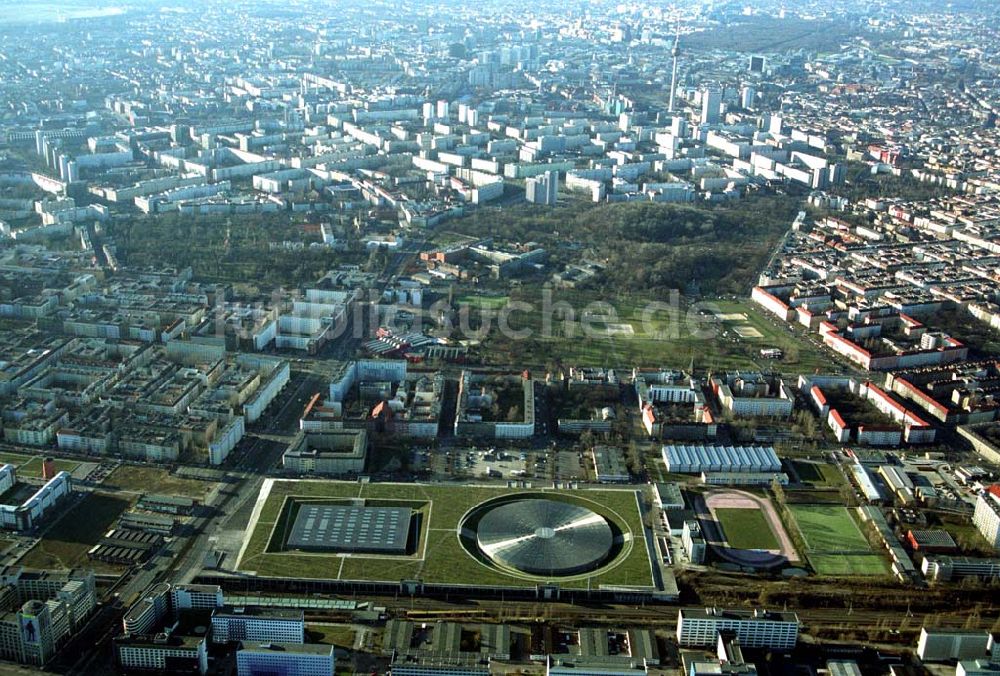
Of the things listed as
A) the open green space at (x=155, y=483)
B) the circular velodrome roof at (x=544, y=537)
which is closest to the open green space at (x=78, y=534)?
the open green space at (x=155, y=483)

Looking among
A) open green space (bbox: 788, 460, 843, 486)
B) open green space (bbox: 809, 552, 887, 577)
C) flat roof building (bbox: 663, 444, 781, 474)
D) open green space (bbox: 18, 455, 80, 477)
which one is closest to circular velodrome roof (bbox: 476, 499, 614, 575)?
flat roof building (bbox: 663, 444, 781, 474)

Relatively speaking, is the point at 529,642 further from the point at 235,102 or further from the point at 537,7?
the point at 537,7

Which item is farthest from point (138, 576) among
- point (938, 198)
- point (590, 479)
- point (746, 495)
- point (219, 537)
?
point (938, 198)

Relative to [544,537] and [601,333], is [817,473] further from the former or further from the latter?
[601,333]

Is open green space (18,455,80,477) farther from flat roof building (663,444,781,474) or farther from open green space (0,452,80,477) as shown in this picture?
flat roof building (663,444,781,474)

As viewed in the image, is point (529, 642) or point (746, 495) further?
point (746, 495)

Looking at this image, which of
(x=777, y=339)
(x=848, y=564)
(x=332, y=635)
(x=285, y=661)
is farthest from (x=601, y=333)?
(x=285, y=661)

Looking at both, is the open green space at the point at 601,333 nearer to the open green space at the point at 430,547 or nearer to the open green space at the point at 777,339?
the open green space at the point at 777,339
